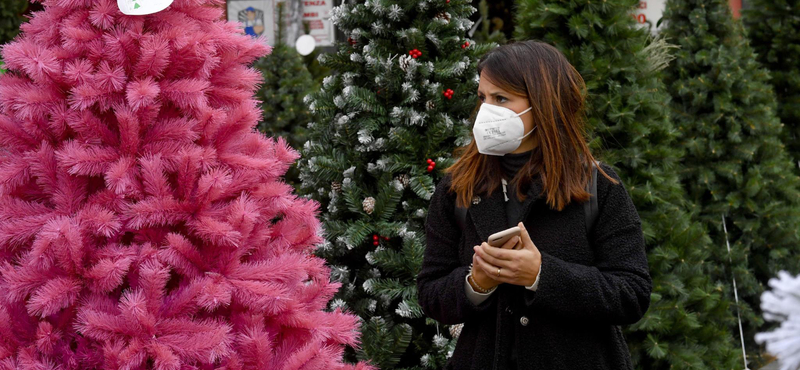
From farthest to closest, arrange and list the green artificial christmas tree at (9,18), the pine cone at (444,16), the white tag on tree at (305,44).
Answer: the white tag on tree at (305,44), the green artificial christmas tree at (9,18), the pine cone at (444,16)

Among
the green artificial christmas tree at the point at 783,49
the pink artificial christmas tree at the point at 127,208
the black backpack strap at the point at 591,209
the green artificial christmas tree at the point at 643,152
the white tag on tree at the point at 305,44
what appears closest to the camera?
the pink artificial christmas tree at the point at 127,208

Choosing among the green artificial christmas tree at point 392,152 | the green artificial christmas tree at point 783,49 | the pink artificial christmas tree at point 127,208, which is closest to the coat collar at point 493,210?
the pink artificial christmas tree at point 127,208

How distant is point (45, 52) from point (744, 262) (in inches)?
213

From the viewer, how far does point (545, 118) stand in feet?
7.78

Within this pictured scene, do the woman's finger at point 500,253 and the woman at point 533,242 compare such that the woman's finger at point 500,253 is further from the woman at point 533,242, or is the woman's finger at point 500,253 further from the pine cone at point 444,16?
the pine cone at point 444,16

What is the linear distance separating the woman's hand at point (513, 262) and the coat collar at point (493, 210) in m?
0.17

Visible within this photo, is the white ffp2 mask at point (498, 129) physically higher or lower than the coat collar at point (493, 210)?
higher

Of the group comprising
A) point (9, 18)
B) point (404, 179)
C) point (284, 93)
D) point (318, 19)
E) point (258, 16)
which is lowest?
point (258, 16)

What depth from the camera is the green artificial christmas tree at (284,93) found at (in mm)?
7055

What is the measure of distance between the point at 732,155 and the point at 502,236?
15.3ft

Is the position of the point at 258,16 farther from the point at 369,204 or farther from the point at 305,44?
the point at 369,204

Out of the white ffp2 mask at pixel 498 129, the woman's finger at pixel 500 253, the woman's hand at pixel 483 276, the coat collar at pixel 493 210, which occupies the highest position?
the white ffp2 mask at pixel 498 129

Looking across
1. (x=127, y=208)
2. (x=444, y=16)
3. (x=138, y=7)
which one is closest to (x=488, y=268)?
(x=127, y=208)

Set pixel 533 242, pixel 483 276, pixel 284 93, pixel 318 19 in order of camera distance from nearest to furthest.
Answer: pixel 483 276 < pixel 533 242 < pixel 284 93 < pixel 318 19
